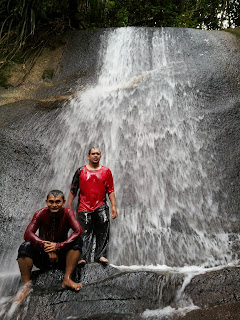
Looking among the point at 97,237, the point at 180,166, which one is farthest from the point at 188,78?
the point at 97,237

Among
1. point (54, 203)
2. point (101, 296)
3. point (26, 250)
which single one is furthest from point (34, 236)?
point (101, 296)

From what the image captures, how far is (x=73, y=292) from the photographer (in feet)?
11.1

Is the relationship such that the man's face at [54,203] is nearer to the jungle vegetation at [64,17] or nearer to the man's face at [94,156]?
the man's face at [94,156]

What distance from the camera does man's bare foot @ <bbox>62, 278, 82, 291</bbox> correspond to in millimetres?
3396

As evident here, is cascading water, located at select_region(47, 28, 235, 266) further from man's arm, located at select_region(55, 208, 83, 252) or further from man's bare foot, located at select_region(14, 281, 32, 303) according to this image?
man's bare foot, located at select_region(14, 281, 32, 303)

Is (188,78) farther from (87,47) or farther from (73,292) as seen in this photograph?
(73,292)

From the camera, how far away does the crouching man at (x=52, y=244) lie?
346 centimetres

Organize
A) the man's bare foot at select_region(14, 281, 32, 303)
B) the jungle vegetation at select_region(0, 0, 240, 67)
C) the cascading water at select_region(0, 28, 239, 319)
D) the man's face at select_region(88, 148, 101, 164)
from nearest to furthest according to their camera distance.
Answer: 1. the man's bare foot at select_region(14, 281, 32, 303)
2. the man's face at select_region(88, 148, 101, 164)
3. the cascading water at select_region(0, 28, 239, 319)
4. the jungle vegetation at select_region(0, 0, 240, 67)

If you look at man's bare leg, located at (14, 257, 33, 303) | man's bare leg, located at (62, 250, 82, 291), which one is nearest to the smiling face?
man's bare leg, located at (62, 250, 82, 291)

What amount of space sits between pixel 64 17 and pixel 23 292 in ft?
32.1

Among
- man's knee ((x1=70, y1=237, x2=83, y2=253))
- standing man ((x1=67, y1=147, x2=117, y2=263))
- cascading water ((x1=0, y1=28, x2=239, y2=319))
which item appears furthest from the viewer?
cascading water ((x1=0, y1=28, x2=239, y2=319))

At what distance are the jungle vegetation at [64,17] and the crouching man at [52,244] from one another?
21.7ft

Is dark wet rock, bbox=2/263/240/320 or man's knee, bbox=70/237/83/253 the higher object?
man's knee, bbox=70/237/83/253

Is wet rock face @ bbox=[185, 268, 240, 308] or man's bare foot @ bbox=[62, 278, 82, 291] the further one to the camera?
man's bare foot @ bbox=[62, 278, 82, 291]
